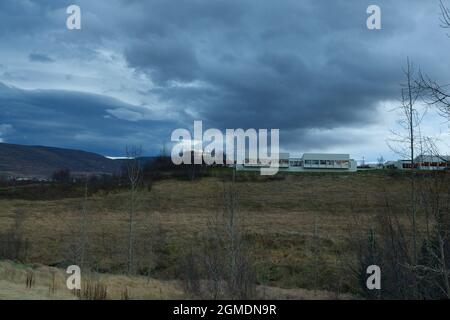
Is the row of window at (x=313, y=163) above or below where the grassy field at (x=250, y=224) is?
above

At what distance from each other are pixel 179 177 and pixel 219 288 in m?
82.3

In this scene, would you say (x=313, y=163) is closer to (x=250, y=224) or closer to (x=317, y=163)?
(x=317, y=163)

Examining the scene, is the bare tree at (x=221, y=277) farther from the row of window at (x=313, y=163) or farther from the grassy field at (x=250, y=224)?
the row of window at (x=313, y=163)

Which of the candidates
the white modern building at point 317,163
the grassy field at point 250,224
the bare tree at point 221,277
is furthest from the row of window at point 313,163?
the bare tree at point 221,277

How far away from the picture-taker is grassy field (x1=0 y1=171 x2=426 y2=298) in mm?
33844

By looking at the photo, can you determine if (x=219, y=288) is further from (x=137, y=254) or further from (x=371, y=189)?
(x=371, y=189)

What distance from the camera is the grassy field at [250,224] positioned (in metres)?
33.8

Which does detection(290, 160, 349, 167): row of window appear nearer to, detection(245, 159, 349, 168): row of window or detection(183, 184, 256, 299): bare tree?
detection(245, 159, 349, 168): row of window

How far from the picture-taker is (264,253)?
39.8m

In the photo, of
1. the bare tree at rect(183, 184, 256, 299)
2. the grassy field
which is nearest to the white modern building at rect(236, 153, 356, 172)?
the grassy field

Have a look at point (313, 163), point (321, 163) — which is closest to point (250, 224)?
point (321, 163)

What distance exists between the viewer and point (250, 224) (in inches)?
2039

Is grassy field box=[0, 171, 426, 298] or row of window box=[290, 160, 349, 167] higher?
row of window box=[290, 160, 349, 167]
